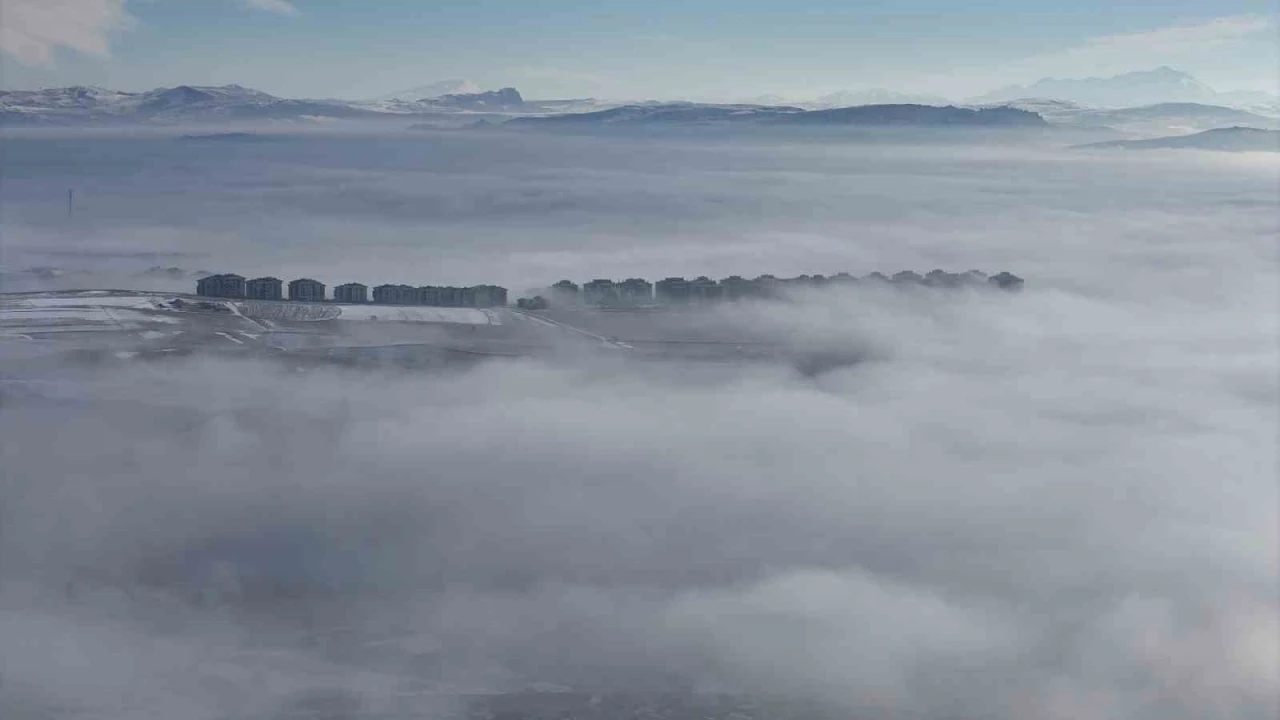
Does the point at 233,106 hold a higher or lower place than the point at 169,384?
higher

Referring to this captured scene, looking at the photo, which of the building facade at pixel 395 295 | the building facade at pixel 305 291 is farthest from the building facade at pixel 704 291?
the building facade at pixel 305 291

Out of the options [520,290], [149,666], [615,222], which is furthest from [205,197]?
[149,666]

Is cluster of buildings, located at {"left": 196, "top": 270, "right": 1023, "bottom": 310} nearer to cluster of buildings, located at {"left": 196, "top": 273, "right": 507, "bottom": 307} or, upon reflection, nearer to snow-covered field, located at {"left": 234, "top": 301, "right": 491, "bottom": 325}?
cluster of buildings, located at {"left": 196, "top": 273, "right": 507, "bottom": 307}

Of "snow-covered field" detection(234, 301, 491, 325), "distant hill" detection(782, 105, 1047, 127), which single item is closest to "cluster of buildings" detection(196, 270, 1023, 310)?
"snow-covered field" detection(234, 301, 491, 325)

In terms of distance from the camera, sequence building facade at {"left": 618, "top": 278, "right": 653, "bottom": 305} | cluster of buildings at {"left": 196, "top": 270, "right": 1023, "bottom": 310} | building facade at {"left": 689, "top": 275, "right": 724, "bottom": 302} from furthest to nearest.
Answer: building facade at {"left": 689, "top": 275, "right": 724, "bottom": 302}, building facade at {"left": 618, "top": 278, "right": 653, "bottom": 305}, cluster of buildings at {"left": 196, "top": 270, "right": 1023, "bottom": 310}

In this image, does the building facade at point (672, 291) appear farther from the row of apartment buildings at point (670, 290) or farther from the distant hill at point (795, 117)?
the distant hill at point (795, 117)

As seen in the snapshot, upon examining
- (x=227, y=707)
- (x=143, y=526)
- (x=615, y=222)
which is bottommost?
(x=227, y=707)

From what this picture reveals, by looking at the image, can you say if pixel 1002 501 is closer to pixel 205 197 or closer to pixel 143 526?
pixel 143 526
